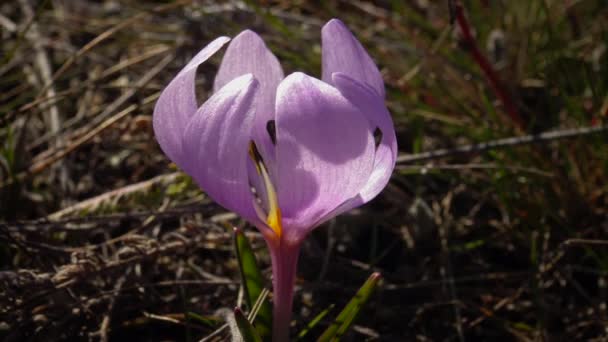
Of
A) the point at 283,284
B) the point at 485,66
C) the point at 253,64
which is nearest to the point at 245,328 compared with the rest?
the point at 283,284

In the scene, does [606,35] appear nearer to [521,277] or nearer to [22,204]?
[521,277]

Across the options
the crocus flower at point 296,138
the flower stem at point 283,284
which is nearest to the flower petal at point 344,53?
the crocus flower at point 296,138

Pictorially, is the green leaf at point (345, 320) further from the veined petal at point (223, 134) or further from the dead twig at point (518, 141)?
the dead twig at point (518, 141)

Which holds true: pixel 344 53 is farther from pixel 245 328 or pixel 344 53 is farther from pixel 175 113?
pixel 245 328

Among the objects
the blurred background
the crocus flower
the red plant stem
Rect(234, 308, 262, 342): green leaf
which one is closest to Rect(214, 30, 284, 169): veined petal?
the crocus flower

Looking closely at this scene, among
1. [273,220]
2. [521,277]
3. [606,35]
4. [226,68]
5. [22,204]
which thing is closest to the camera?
[273,220]

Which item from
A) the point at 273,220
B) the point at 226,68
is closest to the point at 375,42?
the point at 226,68
